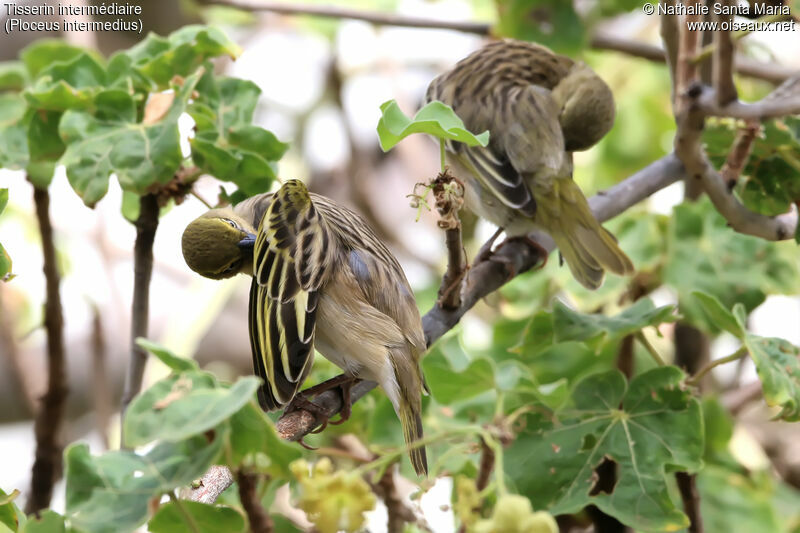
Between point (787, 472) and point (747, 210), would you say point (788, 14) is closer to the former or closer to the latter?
point (747, 210)

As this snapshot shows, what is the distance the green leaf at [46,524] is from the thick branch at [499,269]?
15.7 inches

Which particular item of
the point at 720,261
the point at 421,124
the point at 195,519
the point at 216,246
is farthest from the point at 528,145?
the point at 195,519

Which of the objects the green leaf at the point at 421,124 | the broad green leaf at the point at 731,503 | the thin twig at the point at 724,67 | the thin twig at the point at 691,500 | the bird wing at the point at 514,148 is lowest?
the broad green leaf at the point at 731,503

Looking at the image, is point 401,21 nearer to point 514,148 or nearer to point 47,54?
point 514,148

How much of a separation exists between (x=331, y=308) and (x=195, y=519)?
691 millimetres

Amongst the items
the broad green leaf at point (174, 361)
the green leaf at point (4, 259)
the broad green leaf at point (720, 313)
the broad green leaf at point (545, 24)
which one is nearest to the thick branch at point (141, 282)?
the green leaf at point (4, 259)

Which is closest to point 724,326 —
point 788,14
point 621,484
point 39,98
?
point 621,484

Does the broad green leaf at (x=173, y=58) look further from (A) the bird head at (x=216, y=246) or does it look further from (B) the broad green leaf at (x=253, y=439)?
(B) the broad green leaf at (x=253, y=439)

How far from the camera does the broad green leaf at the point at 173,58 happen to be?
1763 mm

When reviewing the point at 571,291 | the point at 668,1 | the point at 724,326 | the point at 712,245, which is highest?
the point at 668,1

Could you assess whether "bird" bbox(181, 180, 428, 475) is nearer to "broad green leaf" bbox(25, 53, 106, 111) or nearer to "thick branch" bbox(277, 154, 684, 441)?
"thick branch" bbox(277, 154, 684, 441)

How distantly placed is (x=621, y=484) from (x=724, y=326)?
12.9 inches

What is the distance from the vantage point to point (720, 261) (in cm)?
226

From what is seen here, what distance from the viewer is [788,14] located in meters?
1.68
